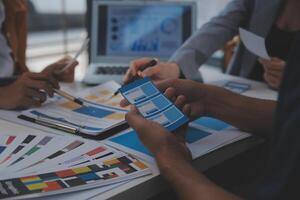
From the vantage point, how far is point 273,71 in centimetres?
139

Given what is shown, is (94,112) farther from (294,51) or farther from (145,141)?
(294,51)

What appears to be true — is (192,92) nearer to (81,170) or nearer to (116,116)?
(116,116)

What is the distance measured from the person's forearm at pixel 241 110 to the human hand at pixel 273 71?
0.86 feet

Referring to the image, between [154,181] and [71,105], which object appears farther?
[71,105]

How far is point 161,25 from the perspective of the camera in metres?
1.67

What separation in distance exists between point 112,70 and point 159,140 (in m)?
0.79

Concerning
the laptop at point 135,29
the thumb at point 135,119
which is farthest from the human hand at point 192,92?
the laptop at point 135,29

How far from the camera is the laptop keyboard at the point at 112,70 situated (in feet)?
5.13

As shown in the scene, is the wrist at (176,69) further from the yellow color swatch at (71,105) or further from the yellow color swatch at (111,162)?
the yellow color swatch at (111,162)

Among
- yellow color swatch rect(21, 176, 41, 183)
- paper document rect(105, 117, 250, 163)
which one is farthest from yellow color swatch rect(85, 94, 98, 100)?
yellow color swatch rect(21, 176, 41, 183)

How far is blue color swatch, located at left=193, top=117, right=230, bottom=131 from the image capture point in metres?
1.09

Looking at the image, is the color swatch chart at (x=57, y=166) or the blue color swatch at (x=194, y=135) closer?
the color swatch chart at (x=57, y=166)

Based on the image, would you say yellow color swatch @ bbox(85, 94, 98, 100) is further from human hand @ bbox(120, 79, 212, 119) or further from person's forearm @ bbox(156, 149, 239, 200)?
person's forearm @ bbox(156, 149, 239, 200)

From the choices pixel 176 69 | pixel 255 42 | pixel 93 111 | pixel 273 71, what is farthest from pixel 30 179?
pixel 273 71
